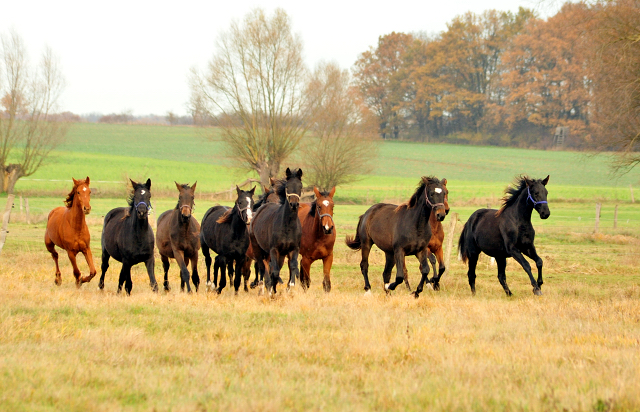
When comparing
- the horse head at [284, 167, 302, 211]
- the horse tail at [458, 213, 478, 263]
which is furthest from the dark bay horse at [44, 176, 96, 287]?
the horse tail at [458, 213, 478, 263]

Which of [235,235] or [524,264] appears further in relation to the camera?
[235,235]

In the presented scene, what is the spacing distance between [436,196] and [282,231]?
2563mm

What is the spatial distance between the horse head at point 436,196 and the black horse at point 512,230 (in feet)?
6.23

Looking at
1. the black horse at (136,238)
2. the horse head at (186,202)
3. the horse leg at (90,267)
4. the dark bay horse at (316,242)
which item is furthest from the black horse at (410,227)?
the horse leg at (90,267)

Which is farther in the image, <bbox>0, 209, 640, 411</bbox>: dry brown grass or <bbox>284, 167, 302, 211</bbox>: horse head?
<bbox>284, 167, 302, 211</bbox>: horse head

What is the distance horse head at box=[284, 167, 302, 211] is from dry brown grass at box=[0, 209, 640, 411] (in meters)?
1.46

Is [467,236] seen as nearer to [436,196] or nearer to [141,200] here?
[436,196]

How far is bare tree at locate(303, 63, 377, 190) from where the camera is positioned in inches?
1612

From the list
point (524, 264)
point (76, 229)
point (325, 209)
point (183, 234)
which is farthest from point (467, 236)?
point (76, 229)

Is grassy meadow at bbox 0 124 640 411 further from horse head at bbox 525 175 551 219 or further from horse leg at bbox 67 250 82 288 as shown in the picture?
horse head at bbox 525 175 551 219

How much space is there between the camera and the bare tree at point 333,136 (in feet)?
134

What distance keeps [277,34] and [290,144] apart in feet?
24.1

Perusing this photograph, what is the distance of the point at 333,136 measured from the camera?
41750 millimetres

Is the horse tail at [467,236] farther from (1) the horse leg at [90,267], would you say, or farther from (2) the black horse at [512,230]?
(1) the horse leg at [90,267]
